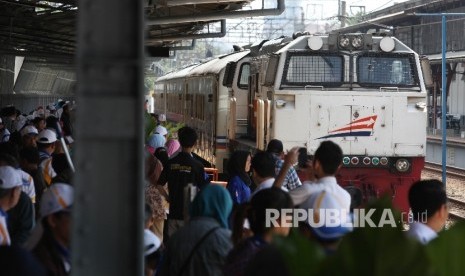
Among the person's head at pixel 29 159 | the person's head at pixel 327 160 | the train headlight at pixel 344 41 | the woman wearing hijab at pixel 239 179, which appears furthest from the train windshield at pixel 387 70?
the person's head at pixel 327 160

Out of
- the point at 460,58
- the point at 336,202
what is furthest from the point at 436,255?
the point at 460,58

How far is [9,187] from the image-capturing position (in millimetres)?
6879

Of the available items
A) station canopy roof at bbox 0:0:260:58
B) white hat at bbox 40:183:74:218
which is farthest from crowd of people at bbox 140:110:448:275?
station canopy roof at bbox 0:0:260:58

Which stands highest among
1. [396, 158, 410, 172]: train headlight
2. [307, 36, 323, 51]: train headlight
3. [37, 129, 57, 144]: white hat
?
[307, 36, 323, 51]: train headlight

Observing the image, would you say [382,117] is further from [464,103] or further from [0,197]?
[464,103]

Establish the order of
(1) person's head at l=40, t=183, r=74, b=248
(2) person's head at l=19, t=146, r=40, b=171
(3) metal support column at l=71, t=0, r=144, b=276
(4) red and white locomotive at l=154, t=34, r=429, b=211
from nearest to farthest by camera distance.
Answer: (3) metal support column at l=71, t=0, r=144, b=276, (1) person's head at l=40, t=183, r=74, b=248, (2) person's head at l=19, t=146, r=40, b=171, (4) red and white locomotive at l=154, t=34, r=429, b=211

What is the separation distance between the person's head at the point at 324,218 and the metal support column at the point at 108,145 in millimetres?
2035

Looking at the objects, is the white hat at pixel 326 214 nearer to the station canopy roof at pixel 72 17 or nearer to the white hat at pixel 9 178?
the white hat at pixel 9 178

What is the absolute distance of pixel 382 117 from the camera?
15.0 meters

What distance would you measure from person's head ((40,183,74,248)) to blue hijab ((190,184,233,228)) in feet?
2.74

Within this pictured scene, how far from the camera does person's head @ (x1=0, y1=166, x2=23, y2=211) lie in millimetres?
6766

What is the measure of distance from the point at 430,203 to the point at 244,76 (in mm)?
12987

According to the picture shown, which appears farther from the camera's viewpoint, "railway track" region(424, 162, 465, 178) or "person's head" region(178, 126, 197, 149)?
"railway track" region(424, 162, 465, 178)

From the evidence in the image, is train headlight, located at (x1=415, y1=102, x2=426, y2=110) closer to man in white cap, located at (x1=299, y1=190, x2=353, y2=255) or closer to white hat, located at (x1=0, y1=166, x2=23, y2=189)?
man in white cap, located at (x1=299, y1=190, x2=353, y2=255)
